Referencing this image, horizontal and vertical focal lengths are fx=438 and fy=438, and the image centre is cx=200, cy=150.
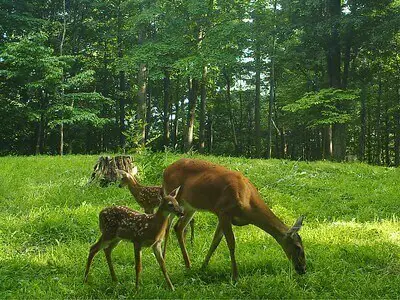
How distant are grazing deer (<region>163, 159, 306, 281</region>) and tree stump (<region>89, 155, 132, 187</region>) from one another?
4.70 meters

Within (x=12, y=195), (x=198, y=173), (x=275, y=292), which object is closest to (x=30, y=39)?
(x=12, y=195)

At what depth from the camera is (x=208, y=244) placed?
6.33 meters

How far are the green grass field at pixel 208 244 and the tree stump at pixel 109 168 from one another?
0.31m

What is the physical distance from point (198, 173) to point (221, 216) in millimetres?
736

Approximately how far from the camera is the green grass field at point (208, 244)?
464cm

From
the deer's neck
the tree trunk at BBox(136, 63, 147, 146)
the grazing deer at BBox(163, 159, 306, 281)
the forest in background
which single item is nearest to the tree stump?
the forest in background

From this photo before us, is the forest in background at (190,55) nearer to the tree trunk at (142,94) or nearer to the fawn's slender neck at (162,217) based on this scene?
the tree trunk at (142,94)

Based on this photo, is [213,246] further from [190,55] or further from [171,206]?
[190,55]

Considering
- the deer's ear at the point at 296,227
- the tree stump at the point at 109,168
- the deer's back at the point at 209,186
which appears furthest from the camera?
the tree stump at the point at 109,168

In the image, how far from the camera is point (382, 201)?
9.16m

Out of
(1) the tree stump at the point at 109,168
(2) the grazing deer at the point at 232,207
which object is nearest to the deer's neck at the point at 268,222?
(2) the grazing deer at the point at 232,207

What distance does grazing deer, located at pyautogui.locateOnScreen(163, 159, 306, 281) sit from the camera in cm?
493

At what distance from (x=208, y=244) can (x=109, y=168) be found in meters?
4.27

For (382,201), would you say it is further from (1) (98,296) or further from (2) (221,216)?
(1) (98,296)
